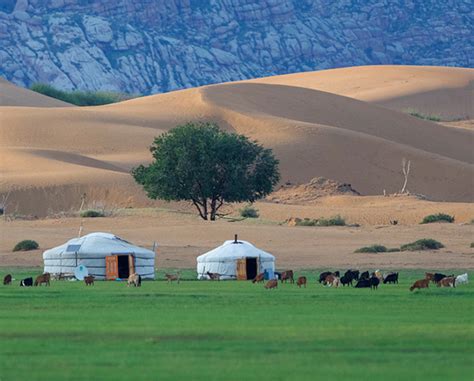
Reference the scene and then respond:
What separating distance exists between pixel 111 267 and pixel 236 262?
3.94 metres

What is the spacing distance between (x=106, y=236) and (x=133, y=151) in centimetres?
5406

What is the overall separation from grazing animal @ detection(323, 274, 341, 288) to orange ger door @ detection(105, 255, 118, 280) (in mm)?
8268

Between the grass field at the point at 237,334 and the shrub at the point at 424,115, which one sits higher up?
the shrub at the point at 424,115

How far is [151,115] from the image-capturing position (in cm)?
11612

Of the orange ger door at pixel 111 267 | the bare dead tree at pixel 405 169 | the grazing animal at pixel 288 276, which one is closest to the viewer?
the grazing animal at pixel 288 276

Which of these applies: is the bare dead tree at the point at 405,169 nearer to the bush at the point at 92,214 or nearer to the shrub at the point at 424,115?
the bush at the point at 92,214

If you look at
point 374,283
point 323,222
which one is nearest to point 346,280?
point 374,283

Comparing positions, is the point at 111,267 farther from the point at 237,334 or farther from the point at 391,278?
the point at 237,334

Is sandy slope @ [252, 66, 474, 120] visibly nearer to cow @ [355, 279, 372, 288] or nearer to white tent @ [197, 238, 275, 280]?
white tent @ [197, 238, 275, 280]

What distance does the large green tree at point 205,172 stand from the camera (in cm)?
7406

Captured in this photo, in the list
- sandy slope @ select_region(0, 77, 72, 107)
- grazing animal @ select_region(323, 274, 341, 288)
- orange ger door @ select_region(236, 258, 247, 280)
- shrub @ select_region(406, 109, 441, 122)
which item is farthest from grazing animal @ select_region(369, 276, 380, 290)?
shrub @ select_region(406, 109, 441, 122)

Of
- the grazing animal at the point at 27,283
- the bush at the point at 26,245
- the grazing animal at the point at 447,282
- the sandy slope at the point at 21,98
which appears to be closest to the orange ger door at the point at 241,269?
the grazing animal at the point at 27,283

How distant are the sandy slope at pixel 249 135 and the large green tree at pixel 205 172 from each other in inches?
249

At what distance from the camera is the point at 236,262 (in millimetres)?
47406
